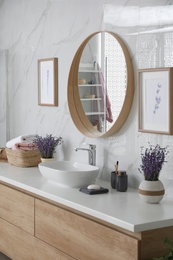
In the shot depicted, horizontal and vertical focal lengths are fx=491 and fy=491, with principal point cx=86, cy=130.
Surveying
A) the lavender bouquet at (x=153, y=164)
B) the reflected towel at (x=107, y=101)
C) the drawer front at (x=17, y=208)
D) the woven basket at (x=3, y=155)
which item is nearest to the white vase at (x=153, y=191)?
the lavender bouquet at (x=153, y=164)

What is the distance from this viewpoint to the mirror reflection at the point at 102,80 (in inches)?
131

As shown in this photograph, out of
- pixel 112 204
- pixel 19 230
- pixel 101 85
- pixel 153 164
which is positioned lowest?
pixel 19 230

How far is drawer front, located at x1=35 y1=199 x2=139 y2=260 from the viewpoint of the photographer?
8.29 ft

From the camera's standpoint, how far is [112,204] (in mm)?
2838

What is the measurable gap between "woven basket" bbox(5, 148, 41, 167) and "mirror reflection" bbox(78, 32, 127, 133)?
637mm

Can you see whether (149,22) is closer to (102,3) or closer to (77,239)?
(102,3)

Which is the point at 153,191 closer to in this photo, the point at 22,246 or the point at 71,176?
the point at 71,176

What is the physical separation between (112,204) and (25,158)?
1.37 meters

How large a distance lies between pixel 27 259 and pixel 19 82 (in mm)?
1839

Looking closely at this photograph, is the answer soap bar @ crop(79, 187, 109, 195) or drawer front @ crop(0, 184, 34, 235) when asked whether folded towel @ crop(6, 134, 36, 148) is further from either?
soap bar @ crop(79, 187, 109, 195)

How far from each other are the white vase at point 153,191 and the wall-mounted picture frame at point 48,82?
1.50 m

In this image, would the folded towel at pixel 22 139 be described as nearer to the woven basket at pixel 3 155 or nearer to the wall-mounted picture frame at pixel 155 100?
the woven basket at pixel 3 155

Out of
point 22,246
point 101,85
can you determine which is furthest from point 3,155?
point 101,85

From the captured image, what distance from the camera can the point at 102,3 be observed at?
349cm
